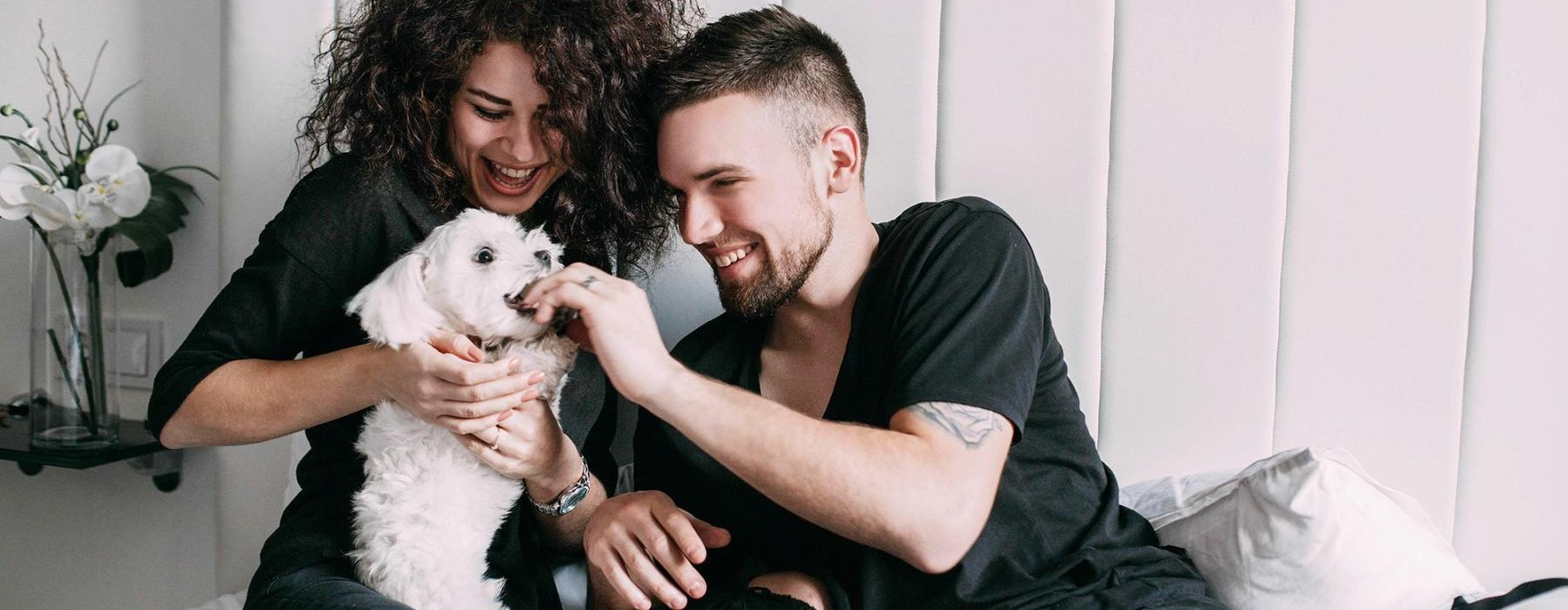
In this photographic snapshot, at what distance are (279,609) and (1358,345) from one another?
1821 millimetres

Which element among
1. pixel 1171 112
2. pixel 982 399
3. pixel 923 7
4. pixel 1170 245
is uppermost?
pixel 923 7

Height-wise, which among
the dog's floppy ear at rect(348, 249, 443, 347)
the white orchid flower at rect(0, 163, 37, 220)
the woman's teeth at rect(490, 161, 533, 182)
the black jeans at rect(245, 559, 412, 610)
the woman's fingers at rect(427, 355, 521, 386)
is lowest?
the black jeans at rect(245, 559, 412, 610)

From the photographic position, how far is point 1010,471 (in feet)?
4.57

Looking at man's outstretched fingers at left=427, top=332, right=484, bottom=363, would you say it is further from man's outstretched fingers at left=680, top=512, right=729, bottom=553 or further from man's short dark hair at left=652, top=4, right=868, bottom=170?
man's short dark hair at left=652, top=4, right=868, bottom=170

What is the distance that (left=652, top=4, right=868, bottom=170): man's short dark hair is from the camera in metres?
1.47

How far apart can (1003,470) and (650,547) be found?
0.50m

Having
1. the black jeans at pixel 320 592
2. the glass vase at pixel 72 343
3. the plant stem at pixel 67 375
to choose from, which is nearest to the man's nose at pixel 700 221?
the black jeans at pixel 320 592

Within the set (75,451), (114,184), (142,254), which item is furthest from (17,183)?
(75,451)

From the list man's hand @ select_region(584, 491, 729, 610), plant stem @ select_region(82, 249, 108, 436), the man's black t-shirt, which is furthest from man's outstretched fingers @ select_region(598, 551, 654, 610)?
plant stem @ select_region(82, 249, 108, 436)

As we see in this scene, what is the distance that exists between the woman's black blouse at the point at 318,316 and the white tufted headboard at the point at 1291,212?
0.91m

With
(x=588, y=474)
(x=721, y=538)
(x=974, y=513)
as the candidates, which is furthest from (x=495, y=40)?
(x=974, y=513)

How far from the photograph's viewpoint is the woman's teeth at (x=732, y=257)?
59.2 inches

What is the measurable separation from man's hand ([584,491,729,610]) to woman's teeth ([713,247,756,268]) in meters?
0.36

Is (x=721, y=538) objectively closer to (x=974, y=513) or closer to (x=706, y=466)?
(x=706, y=466)
